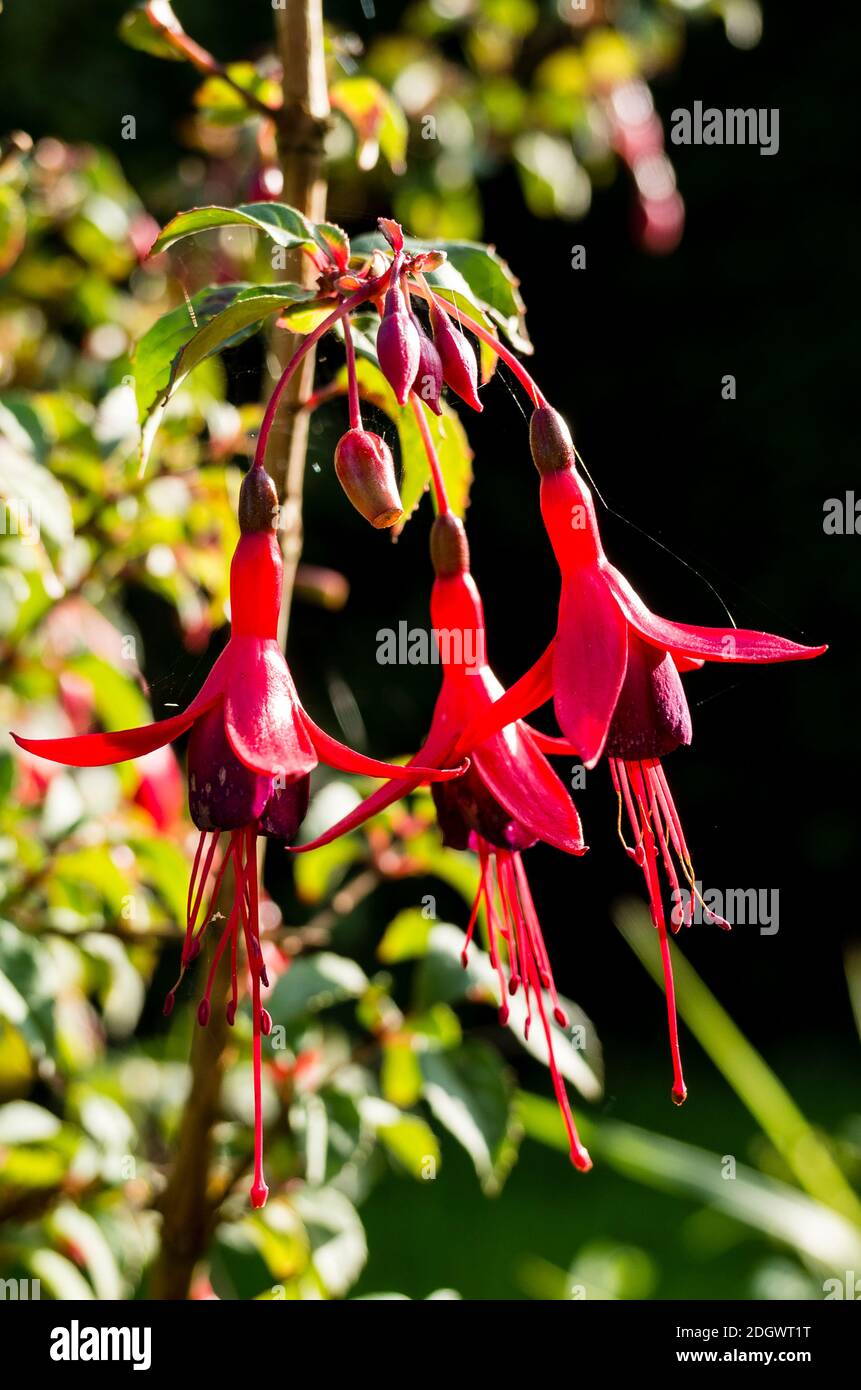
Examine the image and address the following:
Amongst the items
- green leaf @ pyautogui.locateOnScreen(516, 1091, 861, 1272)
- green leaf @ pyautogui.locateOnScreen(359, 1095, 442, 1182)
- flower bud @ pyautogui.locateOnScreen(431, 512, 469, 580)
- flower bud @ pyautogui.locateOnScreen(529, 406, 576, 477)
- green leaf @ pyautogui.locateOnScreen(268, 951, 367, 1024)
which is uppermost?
flower bud @ pyautogui.locateOnScreen(529, 406, 576, 477)

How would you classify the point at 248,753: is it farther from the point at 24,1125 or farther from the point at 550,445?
the point at 24,1125

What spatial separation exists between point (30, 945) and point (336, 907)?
7.9 inches

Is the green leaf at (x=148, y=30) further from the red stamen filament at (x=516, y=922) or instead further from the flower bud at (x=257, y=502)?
the red stamen filament at (x=516, y=922)

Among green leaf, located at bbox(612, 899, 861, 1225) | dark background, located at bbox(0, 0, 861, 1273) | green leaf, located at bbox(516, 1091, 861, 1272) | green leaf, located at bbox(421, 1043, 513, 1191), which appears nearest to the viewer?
green leaf, located at bbox(421, 1043, 513, 1191)

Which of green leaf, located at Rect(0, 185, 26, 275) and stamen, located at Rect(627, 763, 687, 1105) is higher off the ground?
green leaf, located at Rect(0, 185, 26, 275)

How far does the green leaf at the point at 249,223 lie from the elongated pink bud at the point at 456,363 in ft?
0.27

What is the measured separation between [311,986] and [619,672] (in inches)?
16.4

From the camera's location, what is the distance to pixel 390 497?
21.7 inches

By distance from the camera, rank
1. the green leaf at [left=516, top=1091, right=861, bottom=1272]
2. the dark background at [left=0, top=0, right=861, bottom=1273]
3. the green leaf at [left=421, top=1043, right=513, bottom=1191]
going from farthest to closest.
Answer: the dark background at [left=0, top=0, right=861, bottom=1273], the green leaf at [left=516, top=1091, right=861, bottom=1272], the green leaf at [left=421, top=1043, right=513, bottom=1191]

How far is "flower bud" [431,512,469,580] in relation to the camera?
0.62 metres

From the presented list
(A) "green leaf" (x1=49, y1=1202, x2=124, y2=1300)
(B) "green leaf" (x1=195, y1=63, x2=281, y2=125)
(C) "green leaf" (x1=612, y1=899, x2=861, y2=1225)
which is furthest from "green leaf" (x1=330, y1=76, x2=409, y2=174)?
(C) "green leaf" (x1=612, y1=899, x2=861, y2=1225)

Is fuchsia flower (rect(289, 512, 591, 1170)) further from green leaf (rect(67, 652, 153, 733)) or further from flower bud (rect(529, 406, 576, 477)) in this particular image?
green leaf (rect(67, 652, 153, 733))

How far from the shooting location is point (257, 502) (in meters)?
0.57

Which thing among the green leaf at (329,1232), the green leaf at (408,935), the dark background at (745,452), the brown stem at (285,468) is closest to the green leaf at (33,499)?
the brown stem at (285,468)
